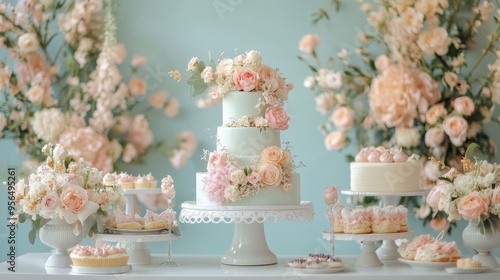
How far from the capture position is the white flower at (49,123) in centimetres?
722

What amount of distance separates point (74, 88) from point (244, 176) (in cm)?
292

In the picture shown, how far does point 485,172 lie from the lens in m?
5.01

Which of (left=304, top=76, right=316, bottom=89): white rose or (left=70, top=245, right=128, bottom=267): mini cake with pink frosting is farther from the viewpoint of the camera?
(left=304, top=76, right=316, bottom=89): white rose

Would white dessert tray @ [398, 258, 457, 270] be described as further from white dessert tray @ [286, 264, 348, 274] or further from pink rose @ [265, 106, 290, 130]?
pink rose @ [265, 106, 290, 130]

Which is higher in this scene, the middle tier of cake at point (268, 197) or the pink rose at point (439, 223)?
the middle tier of cake at point (268, 197)

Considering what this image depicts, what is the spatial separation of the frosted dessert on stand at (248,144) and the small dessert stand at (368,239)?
0.30m

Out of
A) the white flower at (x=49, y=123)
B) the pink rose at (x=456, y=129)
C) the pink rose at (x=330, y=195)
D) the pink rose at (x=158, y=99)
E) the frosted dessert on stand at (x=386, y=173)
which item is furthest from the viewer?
the pink rose at (x=158, y=99)

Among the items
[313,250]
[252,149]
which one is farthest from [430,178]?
[252,149]

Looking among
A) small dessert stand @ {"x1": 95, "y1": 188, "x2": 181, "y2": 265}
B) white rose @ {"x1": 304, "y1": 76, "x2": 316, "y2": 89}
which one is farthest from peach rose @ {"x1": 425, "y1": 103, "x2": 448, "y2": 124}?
small dessert stand @ {"x1": 95, "y1": 188, "x2": 181, "y2": 265}

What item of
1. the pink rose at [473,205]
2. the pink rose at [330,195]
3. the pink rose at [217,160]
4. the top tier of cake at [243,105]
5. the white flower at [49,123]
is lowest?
the pink rose at [473,205]

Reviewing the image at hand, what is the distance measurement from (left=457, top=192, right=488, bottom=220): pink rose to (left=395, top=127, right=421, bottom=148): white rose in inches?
84.0

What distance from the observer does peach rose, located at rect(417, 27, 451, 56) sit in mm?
6957

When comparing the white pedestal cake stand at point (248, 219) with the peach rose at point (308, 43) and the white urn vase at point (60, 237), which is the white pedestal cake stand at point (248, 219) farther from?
the peach rose at point (308, 43)

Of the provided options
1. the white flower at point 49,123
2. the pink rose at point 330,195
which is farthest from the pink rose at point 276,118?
the white flower at point 49,123
